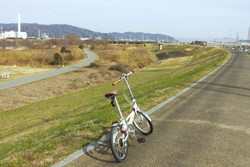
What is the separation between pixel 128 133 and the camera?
15.0 feet

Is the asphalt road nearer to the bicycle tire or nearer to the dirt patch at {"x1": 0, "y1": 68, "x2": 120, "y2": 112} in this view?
the bicycle tire

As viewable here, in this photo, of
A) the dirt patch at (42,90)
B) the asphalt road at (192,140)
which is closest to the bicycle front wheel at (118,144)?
the asphalt road at (192,140)

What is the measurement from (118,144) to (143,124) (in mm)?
1769

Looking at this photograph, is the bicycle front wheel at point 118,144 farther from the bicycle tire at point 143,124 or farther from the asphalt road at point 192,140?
the bicycle tire at point 143,124

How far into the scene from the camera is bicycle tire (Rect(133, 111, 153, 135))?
542 cm

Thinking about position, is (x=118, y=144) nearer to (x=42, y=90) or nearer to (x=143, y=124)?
(x=143, y=124)

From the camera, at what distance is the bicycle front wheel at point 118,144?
4.06 metres

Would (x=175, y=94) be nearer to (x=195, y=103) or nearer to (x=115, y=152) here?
(x=195, y=103)

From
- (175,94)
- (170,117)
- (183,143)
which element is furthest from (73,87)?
(183,143)

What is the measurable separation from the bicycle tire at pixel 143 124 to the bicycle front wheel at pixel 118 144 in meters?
1.14

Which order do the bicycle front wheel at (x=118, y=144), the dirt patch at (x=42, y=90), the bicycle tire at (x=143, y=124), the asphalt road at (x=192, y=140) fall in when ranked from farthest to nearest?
the dirt patch at (x=42, y=90) → the bicycle tire at (x=143, y=124) → the asphalt road at (x=192, y=140) → the bicycle front wheel at (x=118, y=144)

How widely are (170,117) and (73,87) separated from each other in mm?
21567

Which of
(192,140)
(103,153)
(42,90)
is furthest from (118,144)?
(42,90)

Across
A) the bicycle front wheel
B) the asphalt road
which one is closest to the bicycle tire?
the asphalt road
